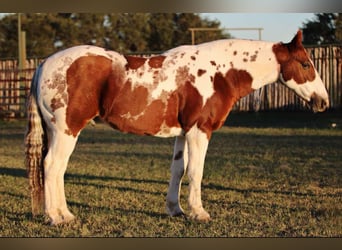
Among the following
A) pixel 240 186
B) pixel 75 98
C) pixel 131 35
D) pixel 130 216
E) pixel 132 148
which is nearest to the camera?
pixel 75 98

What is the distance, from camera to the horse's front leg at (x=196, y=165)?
6.26 m

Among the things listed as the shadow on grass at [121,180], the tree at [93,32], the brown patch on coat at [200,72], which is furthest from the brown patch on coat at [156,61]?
the tree at [93,32]

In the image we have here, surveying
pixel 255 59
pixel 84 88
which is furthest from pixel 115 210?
pixel 255 59

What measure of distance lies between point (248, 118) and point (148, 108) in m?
16.1

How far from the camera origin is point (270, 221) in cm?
631

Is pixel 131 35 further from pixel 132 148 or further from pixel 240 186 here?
pixel 240 186

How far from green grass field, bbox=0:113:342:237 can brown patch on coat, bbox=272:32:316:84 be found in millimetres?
1578

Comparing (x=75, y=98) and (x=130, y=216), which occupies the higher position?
(x=75, y=98)

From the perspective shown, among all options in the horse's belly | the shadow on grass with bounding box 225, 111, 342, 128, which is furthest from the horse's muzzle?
the shadow on grass with bounding box 225, 111, 342, 128

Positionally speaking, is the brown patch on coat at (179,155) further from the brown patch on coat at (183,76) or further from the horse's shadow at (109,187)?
the brown patch on coat at (183,76)

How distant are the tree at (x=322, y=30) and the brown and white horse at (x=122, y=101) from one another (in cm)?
2062

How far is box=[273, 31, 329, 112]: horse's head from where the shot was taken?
659 centimetres

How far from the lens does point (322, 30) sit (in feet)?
88.6

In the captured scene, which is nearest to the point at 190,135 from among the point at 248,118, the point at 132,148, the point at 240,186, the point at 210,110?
the point at 210,110
